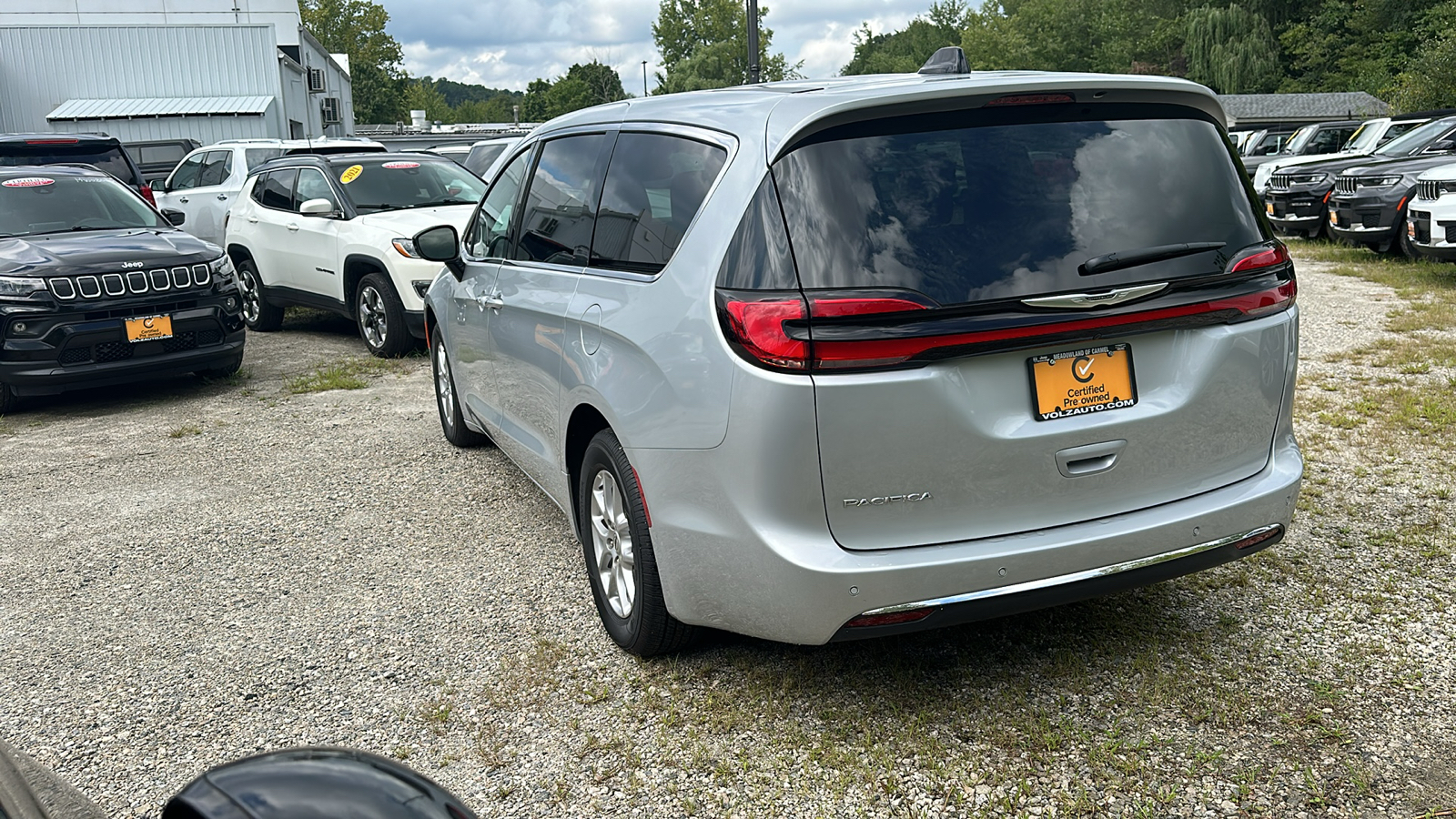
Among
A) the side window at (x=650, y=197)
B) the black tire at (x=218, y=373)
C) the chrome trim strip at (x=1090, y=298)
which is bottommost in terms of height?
the black tire at (x=218, y=373)

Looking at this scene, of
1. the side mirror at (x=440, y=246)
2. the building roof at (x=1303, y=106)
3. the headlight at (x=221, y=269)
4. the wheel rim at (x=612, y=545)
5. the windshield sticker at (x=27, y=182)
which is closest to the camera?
the wheel rim at (x=612, y=545)

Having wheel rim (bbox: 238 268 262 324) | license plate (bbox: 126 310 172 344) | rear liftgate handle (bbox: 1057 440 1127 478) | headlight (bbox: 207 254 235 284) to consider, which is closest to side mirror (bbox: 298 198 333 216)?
headlight (bbox: 207 254 235 284)

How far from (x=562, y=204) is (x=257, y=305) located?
832 cm

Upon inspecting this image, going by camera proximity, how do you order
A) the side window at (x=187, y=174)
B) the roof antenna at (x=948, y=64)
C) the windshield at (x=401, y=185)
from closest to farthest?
the roof antenna at (x=948, y=64)
the windshield at (x=401, y=185)
the side window at (x=187, y=174)

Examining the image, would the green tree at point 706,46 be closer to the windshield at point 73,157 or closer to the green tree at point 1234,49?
the green tree at point 1234,49

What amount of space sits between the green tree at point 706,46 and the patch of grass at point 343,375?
77661mm

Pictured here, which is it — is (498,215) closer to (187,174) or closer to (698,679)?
(698,679)

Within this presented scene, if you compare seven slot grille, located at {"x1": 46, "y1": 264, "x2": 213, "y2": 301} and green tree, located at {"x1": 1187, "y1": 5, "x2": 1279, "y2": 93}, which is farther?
green tree, located at {"x1": 1187, "y1": 5, "x2": 1279, "y2": 93}

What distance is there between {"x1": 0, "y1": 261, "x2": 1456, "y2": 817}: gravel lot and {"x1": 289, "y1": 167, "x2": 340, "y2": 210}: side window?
17.4 ft

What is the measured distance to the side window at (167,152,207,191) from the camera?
1462cm

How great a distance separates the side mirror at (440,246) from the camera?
204 inches

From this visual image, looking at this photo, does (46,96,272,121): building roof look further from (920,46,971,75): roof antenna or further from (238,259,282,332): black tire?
(920,46,971,75): roof antenna

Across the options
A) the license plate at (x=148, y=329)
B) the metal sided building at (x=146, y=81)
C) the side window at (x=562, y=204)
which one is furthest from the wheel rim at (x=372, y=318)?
the metal sided building at (x=146, y=81)

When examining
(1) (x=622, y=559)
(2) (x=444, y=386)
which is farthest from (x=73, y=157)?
(1) (x=622, y=559)
